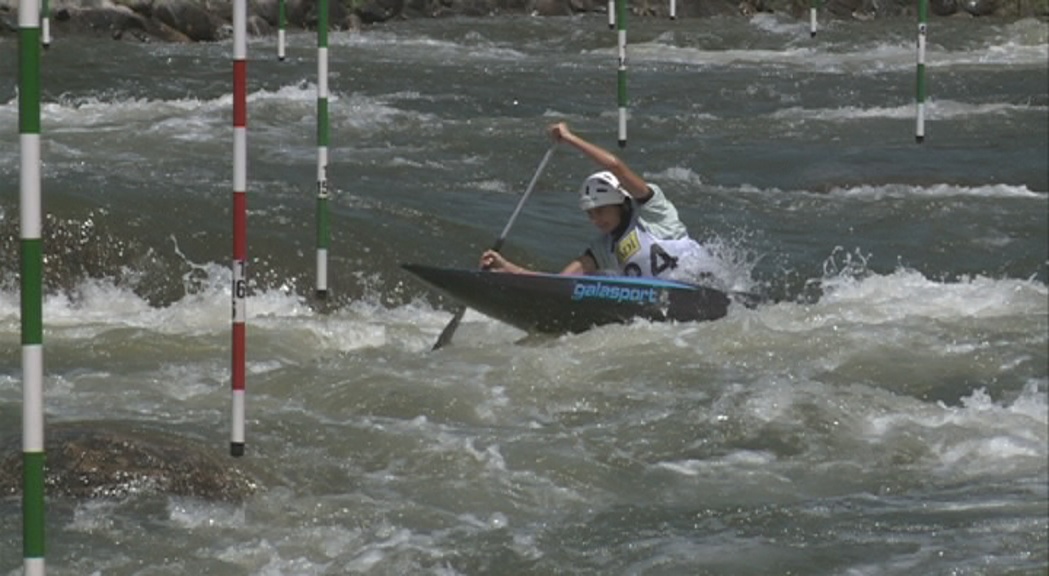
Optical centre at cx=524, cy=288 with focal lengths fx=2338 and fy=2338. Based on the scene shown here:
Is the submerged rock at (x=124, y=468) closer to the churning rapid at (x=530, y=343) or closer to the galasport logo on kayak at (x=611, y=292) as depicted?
the churning rapid at (x=530, y=343)

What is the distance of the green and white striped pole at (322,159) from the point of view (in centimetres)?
966

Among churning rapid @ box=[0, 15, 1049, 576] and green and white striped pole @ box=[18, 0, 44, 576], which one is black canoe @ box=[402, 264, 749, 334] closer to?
churning rapid @ box=[0, 15, 1049, 576]

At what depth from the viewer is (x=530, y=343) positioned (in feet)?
29.9

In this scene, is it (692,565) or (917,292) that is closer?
(692,565)

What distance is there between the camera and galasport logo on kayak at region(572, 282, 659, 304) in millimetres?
9055

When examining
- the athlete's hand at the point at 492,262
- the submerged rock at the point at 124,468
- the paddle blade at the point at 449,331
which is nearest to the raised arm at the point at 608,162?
the athlete's hand at the point at 492,262

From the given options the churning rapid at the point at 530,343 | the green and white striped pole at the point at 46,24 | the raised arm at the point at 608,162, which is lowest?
the churning rapid at the point at 530,343

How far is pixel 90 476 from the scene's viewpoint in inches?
255

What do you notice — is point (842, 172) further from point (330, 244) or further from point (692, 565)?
point (692, 565)

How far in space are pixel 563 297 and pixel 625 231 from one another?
435mm

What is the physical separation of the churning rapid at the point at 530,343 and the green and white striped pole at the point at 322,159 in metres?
0.24

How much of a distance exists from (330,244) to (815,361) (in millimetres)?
2715

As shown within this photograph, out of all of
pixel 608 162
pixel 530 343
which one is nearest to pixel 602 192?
pixel 608 162

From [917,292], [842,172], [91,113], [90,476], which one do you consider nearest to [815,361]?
[917,292]
